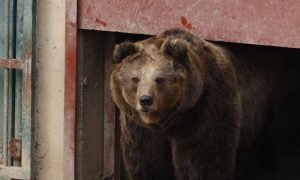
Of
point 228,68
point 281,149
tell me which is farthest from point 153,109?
point 281,149

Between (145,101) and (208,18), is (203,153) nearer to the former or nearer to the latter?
(145,101)

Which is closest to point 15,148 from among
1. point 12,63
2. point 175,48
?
point 12,63

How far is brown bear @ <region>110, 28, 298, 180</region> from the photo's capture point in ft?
20.7

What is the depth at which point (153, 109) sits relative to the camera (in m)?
6.16

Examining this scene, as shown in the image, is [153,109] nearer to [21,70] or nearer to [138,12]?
[138,12]

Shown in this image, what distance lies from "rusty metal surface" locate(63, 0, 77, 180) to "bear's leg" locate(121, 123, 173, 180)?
757 millimetres

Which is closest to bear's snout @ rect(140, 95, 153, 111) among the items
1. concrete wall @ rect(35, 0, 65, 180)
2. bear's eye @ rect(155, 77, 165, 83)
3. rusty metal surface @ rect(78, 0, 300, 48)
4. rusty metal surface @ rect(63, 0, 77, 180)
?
bear's eye @ rect(155, 77, 165, 83)

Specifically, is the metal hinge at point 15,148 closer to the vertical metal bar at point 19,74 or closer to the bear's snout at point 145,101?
the vertical metal bar at point 19,74

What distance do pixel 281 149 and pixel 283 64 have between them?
0.83m

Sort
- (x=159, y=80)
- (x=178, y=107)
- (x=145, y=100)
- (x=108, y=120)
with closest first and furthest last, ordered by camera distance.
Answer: (x=145, y=100) < (x=159, y=80) < (x=178, y=107) < (x=108, y=120)

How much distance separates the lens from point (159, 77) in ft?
20.5

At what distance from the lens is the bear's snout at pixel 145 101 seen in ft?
20.0

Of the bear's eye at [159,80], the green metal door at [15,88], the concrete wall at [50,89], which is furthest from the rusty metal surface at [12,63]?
the bear's eye at [159,80]

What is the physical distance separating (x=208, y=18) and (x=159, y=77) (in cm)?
78
